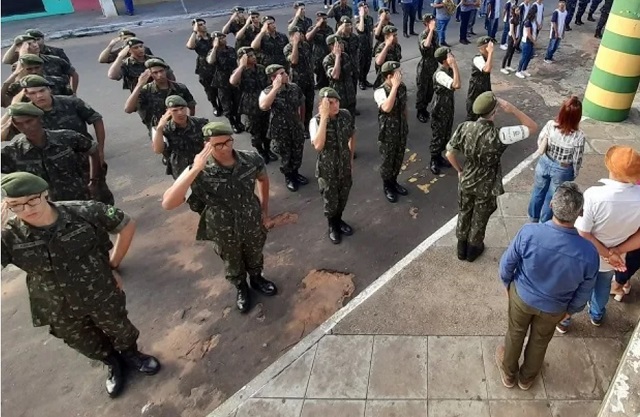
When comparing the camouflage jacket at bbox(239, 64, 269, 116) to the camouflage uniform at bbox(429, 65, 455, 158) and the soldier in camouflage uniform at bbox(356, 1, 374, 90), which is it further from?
the soldier in camouflage uniform at bbox(356, 1, 374, 90)

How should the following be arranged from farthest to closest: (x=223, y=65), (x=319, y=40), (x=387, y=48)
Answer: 1. (x=319, y=40)
2. (x=223, y=65)
3. (x=387, y=48)

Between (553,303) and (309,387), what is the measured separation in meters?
1.96

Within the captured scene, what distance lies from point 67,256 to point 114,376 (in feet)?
4.51

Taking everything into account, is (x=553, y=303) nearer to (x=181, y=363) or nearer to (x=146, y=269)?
(x=181, y=363)

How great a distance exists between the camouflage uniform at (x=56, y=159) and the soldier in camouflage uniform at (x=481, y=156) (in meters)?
3.66

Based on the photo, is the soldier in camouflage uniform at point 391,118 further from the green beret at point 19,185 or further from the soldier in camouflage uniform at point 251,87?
the green beret at point 19,185

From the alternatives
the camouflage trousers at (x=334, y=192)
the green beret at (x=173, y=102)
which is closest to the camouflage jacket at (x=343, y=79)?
the camouflage trousers at (x=334, y=192)

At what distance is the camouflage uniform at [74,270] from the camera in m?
2.98

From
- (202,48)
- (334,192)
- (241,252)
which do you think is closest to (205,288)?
(241,252)

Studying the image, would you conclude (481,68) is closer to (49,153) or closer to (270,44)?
(270,44)

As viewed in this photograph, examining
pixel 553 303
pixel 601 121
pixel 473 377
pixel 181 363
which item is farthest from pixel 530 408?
pixel 601 121

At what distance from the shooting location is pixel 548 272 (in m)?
2.70

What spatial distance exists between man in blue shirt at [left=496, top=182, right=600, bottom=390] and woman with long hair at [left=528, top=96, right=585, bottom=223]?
1.68m

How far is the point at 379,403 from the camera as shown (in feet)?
11.3
